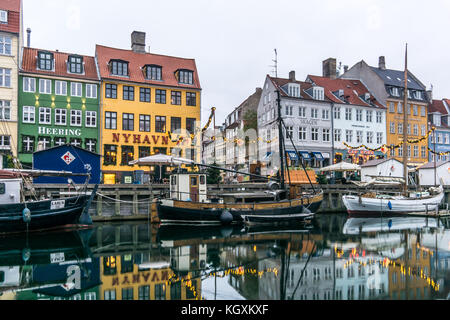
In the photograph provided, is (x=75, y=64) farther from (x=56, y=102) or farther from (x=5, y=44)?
(x=5, y=44)

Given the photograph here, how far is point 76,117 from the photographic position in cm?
3581

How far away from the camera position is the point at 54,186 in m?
25.4

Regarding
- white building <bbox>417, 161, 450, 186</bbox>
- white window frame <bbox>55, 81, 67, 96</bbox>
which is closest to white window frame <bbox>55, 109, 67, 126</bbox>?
white window frame <bbox>55, 81, 67, 96</bbox>

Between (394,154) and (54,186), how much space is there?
133ft

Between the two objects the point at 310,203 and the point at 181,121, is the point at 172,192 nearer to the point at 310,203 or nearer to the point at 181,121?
the point at 310,203

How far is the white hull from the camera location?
30.4 meters

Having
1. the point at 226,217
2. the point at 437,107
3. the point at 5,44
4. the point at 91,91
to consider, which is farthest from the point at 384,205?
the point at 437,107

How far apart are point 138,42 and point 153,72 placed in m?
4.65

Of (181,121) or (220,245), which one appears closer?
(220,245)

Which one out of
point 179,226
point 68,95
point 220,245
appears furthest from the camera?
point 68,95

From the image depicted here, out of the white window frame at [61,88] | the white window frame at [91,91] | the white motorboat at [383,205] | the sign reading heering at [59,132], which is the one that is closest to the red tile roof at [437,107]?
the white motorboat at [383,205]

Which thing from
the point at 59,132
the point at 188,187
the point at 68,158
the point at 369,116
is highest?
the point at 369,116

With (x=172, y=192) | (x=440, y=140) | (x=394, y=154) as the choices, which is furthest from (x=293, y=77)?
(x=172, y=192)

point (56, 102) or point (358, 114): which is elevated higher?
point (358, 114)
